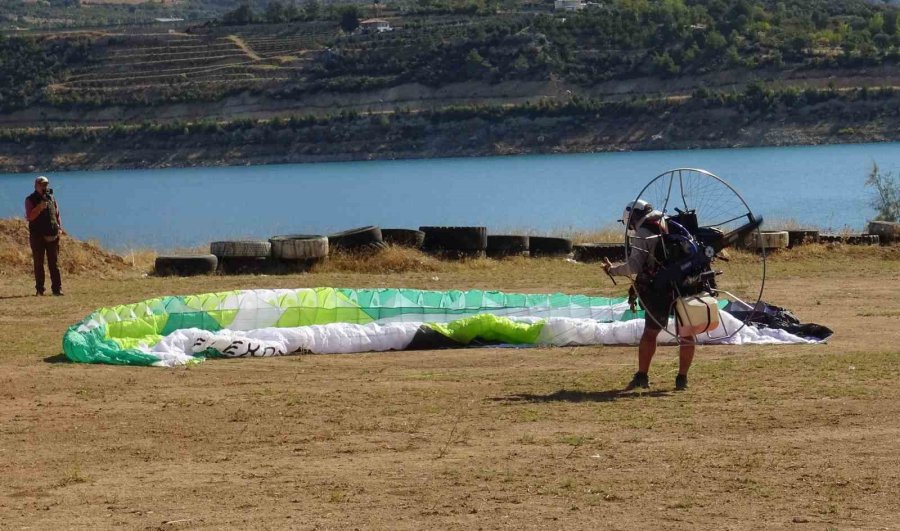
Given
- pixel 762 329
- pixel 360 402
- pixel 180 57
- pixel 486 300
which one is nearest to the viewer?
pixel 360 402

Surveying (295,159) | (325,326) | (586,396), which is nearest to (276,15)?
(295,159)

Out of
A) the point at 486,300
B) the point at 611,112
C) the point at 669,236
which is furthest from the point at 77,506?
the point at 611,112

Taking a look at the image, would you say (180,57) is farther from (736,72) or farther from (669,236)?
(669,236)

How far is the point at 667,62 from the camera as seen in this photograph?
10606 cm

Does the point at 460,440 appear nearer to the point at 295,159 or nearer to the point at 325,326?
the point at 325,326

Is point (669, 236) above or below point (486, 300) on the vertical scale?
above

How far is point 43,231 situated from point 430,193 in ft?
156

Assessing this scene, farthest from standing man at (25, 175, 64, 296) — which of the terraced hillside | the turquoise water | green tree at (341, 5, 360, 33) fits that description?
green tree at (341, 5, 360, 33)

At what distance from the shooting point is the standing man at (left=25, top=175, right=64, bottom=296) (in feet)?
74.2

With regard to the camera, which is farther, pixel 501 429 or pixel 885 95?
pixel 885 95

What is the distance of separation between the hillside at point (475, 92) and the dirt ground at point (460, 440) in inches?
3323

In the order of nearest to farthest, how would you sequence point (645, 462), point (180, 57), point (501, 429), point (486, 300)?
point (645, 462), point (501, 429), point (486, 300), point (180, 57)

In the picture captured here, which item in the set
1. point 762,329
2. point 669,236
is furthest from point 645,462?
point 762,329

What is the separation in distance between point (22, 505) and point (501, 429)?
4.05 m
